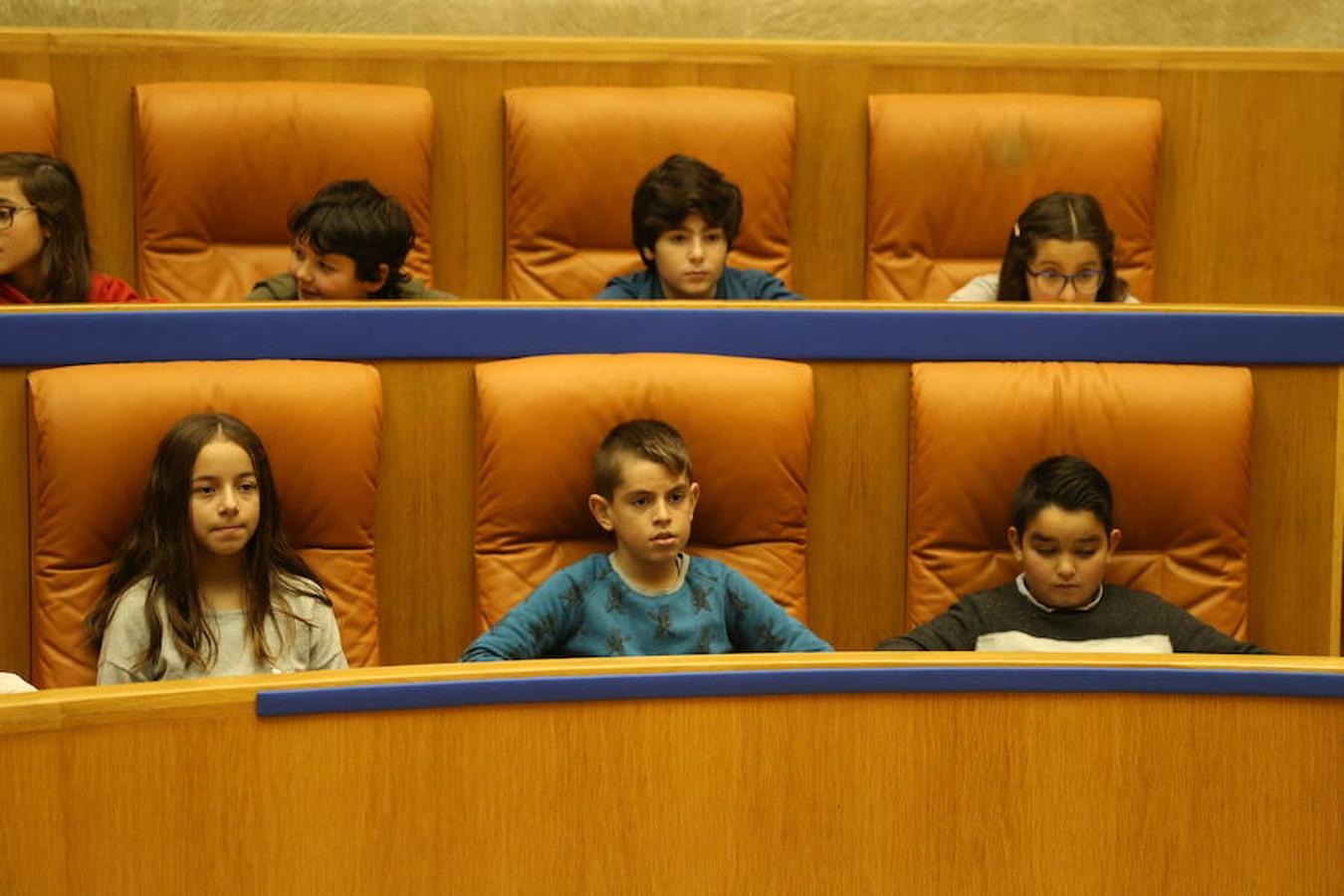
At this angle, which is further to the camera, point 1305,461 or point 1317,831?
point 1305,461

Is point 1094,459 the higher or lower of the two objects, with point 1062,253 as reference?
lower

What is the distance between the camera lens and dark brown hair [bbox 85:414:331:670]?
115cm

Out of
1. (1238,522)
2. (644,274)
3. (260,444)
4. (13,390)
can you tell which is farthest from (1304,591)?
(13,390)

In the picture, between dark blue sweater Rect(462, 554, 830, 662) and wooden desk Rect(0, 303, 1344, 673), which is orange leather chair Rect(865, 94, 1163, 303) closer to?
wooden desk Rect(0, 303, 1344, 673)

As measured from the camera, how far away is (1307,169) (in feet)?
5.72

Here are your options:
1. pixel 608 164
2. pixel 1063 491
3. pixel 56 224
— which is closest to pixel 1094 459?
pixel 1063 491

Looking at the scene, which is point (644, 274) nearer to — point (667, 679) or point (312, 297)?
point (312, 297)

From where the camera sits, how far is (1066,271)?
1.50 metres

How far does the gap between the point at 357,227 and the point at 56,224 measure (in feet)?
0.72

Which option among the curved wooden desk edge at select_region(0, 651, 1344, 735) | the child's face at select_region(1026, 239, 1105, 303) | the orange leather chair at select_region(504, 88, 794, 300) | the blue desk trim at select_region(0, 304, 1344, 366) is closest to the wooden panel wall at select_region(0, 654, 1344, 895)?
the curved wooden desk edge at select_region(0, 651, 1344, 735)

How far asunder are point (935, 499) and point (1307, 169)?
68 cm

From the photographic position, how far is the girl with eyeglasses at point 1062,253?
1.49m

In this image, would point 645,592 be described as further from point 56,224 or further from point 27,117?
point 27,117

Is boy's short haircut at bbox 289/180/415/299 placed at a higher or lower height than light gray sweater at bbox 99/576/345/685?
higher
